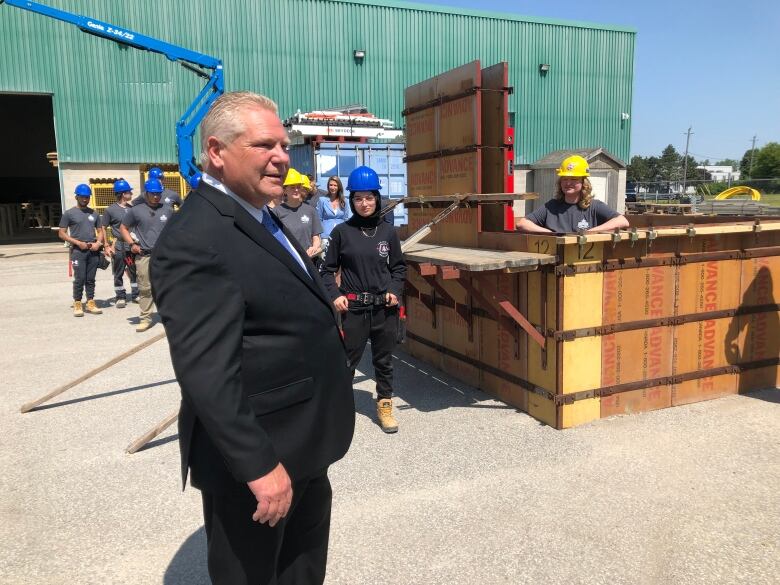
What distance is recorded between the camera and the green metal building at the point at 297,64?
71.5ft

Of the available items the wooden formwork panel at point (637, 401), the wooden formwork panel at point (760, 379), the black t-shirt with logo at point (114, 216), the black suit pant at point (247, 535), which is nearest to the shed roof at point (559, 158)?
the black t-shirt with logo at point (114, 216)

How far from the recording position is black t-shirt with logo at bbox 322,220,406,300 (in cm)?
498

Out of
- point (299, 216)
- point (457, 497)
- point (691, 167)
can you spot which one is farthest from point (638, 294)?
point (691, 167)

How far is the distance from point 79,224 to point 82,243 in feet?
1.13

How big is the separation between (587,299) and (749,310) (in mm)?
1874

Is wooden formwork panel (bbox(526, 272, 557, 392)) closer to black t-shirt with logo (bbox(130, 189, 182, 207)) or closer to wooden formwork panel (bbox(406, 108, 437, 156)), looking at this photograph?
wooden formwork panel (bbox(406, 108, 437, 156))

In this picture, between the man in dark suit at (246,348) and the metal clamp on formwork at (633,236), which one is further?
the metal clamp on formwork at (633,236)

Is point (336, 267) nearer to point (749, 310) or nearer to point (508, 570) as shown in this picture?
point (508, 570)

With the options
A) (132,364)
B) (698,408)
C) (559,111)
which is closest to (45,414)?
(132,364)

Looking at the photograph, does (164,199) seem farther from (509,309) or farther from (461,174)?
(509,309)

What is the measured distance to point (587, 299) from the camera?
4.95 m

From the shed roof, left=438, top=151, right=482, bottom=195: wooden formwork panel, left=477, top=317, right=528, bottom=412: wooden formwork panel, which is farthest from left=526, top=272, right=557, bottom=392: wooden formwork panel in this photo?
the shed roof

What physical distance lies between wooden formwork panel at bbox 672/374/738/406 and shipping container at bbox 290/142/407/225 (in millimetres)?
11829

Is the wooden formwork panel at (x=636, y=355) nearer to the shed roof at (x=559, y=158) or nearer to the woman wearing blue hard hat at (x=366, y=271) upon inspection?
the woman wearing blue hard hat at (x=366, y=271)
